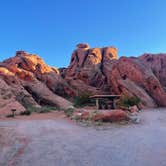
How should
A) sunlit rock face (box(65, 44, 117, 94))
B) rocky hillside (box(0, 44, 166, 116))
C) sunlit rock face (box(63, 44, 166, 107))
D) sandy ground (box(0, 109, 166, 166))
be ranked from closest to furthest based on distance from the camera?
sandy ground (box(0, 109, 166, 166)) → rocky hillside (box(0, 44, 166, 116)) → sunlit rock face (box(63, 44, 166, 107)) → sunlit rock face (box(65, 44, 117, 94))

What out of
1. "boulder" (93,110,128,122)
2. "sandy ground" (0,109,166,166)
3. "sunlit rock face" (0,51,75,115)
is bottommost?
"sandy ground" (0,109,166,166)

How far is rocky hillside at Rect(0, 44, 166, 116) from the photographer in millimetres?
28578

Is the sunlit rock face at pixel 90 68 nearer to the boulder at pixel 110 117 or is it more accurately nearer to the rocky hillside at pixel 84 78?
the rocky hillside at pixel 84 78

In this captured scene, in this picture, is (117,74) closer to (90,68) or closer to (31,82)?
(90,68)

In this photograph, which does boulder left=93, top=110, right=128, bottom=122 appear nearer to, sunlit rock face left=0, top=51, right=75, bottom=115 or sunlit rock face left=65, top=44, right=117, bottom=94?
sunlit rock face left=0, top=51, right=75, bottom=115

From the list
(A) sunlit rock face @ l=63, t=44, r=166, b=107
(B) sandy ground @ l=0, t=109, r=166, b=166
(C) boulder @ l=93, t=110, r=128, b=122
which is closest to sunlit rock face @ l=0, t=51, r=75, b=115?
(A) sunlit rock face @ l=63, t=44, r=166, b=107

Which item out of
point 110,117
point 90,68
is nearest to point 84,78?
point 90,68

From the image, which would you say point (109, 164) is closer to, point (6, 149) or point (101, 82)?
point (6, 149)

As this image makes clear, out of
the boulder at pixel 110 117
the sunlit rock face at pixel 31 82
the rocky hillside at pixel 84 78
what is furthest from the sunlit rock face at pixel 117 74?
the boulder at pixel 110 117

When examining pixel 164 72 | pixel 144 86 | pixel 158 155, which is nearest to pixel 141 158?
→ pixel 158 155

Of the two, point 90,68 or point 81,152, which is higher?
point 90,68

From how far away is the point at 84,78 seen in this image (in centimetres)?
3784

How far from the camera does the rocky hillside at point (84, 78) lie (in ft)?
93.8

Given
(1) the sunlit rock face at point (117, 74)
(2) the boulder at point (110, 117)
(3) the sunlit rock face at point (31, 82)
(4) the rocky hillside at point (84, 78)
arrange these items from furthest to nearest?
1. (1) the sunlit rock face at point (117, 74)
2. (4) the rocky hillside at point (84, 78)
3. (3) the sunlit rock face at point (31, 82)
4. (2) the boulder at point (110, 117)
